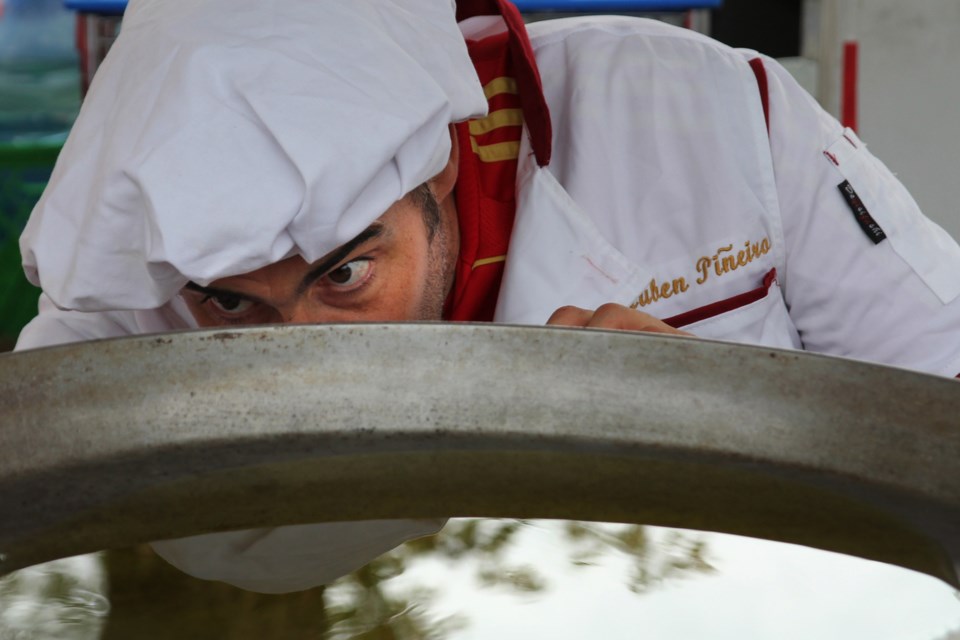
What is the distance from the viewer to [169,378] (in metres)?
0.58

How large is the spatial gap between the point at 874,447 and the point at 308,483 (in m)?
0.28

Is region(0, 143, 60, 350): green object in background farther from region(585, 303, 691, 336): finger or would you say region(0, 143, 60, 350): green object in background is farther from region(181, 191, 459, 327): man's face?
region(585, 303, 691, 336): finger

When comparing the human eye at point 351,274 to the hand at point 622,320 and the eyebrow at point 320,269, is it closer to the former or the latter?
the eyebrow at point 320,269

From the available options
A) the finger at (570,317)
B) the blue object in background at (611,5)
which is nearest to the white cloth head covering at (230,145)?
the finger at (570,317)

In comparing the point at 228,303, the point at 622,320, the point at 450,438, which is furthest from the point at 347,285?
the point at 450,438

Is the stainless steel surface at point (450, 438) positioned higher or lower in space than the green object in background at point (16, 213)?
higher

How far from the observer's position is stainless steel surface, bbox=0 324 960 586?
57cm

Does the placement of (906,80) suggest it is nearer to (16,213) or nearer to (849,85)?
(849,85)

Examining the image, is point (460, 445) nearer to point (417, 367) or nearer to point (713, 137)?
point (417, 367)

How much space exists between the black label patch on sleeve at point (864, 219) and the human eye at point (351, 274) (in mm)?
620

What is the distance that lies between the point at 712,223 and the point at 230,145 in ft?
2.44

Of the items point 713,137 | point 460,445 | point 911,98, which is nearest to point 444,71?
point 713,137

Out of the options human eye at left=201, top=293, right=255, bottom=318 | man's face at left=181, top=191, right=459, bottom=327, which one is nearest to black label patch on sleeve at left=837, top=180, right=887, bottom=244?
man's face at left=181, top=191, right=459, bottom=327

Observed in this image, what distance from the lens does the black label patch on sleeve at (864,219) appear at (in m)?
1.42
